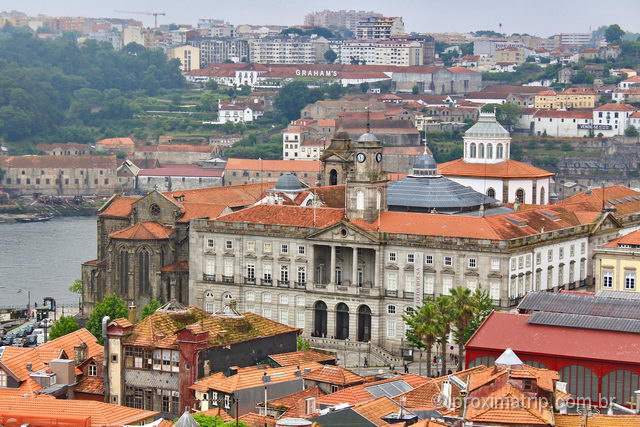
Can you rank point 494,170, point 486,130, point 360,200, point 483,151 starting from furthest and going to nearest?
point 486,130
point 483,151
point 494,170
point 360,200

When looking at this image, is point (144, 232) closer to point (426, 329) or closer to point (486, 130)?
point (486, 130)

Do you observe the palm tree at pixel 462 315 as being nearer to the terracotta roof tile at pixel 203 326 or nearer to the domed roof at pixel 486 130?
the terracotta roof tile at pixel 203 326

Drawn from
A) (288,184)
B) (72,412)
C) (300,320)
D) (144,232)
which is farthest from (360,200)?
(72,412)

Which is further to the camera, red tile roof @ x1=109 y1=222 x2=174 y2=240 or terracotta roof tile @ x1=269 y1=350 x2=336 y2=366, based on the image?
red tile roof @ x1=109 y1=222 x2=174 y2=240

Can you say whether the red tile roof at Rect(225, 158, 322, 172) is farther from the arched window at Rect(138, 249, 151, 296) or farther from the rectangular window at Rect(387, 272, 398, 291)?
the rectangular window at Rect(387, 272, 398, 291)

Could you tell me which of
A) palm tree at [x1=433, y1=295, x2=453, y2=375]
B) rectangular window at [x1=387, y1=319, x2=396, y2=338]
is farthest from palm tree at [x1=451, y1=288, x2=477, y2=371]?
rectangular window at [x1=387, y1=319, x2=396, y2=338]

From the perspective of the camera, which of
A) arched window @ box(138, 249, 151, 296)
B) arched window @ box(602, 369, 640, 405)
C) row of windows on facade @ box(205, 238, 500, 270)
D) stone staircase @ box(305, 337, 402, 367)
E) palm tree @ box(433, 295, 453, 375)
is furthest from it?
arched window @ box(138, 249, 151, 296)
